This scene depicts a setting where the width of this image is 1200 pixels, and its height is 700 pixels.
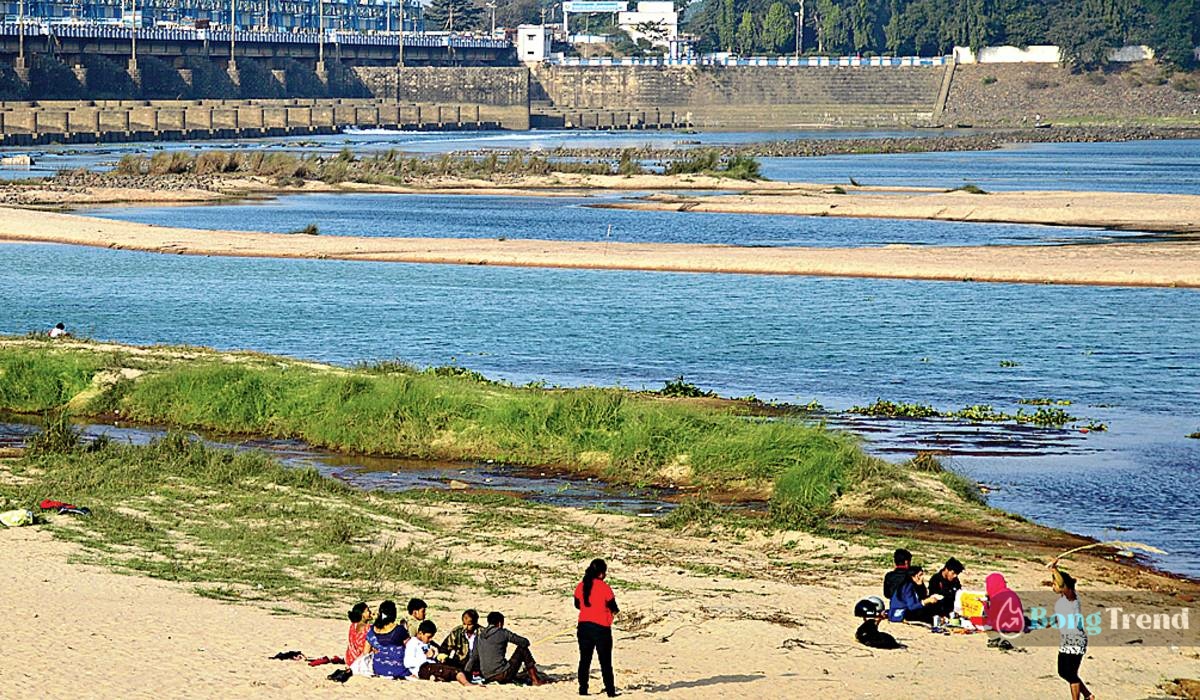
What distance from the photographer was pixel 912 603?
17.1 meters

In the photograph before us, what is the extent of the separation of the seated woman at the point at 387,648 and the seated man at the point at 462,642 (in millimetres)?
406

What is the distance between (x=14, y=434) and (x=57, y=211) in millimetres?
48296

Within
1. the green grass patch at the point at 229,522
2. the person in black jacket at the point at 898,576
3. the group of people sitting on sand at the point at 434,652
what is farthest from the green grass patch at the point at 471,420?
the group of people sitting on sand at the point at 434,652

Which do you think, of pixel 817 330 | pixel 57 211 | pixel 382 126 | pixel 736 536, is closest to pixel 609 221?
pixel 57 211

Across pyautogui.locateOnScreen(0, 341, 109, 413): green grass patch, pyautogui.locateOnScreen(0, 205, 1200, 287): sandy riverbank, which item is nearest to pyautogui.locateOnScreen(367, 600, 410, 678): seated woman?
pyautogui.locateOnScreen(0, 341, 109, 413): green grass patch

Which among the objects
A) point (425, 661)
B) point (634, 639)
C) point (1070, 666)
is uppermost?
point (1070, 666)

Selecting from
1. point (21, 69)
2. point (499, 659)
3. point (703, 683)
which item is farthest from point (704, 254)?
point (21, 69)

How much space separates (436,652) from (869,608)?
457cm

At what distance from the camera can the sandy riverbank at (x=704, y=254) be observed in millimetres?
51625

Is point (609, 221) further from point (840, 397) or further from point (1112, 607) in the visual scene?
point (1112, 607)

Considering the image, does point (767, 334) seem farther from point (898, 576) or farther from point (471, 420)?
point (898, 576)

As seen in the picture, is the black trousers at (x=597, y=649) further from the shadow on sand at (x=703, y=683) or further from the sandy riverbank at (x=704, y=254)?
the sandy riverbank at (x=704, y=254)

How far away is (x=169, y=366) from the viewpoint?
105 ft

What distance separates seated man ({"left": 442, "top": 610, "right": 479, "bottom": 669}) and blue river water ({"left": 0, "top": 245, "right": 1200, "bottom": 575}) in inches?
366
